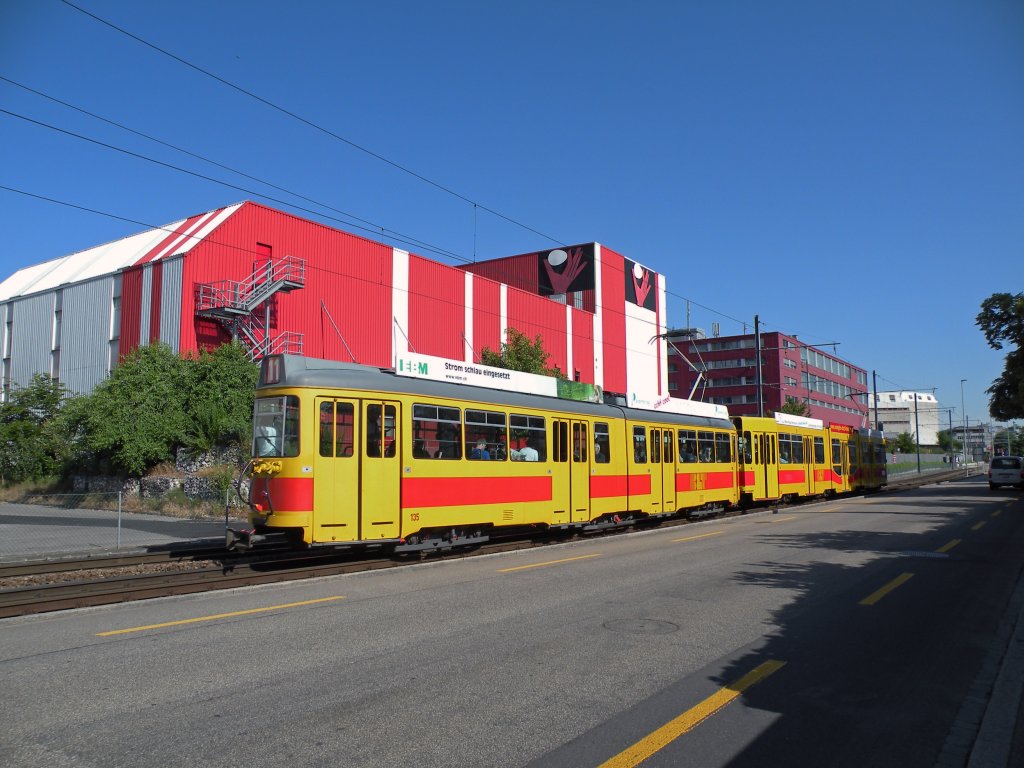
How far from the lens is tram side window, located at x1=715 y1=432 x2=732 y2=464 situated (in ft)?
78.3

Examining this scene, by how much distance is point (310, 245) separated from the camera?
35.8 metres

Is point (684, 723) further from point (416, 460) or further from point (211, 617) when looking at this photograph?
point (416, 460)

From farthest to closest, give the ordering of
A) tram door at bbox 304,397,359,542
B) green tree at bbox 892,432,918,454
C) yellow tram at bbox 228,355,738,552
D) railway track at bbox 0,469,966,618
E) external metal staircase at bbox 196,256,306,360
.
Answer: green tree at bbox 892,432,918,454 < external metal staircase at bbox 196,256,306,360 < yellow tram at bbox 228,355,738,552 < tram door at bbox 304,397,359,542 < railway track at bbox 0,469,966,618

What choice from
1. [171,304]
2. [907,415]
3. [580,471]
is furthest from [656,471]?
[907,415]

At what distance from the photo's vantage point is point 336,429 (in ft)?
39.9

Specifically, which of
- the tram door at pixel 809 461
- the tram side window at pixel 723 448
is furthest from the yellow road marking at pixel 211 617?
the tram door at pixel 809 461

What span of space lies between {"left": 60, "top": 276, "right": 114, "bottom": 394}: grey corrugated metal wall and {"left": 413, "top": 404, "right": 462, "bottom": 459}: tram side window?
2608cm

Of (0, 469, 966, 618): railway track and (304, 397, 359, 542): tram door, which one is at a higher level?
(304, 397, 359, 542): tram door

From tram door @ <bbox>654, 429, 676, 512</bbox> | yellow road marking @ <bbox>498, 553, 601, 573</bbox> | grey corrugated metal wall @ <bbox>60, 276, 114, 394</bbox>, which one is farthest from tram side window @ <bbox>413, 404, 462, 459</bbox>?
grey corrugated metal wall @ <bbox>60, 276, 114, 394</bbox>

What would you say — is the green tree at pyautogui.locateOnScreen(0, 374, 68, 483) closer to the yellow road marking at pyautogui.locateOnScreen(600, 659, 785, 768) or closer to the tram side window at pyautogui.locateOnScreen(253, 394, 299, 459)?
the tram side window at pyautogui.locateOnScreen(253, 394, 299, 459)

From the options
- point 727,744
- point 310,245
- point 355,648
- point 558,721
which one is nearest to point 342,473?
point 355,648

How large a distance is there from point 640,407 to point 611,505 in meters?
3.12

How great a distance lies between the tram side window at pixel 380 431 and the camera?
12523 millimetres

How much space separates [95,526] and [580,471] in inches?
522
